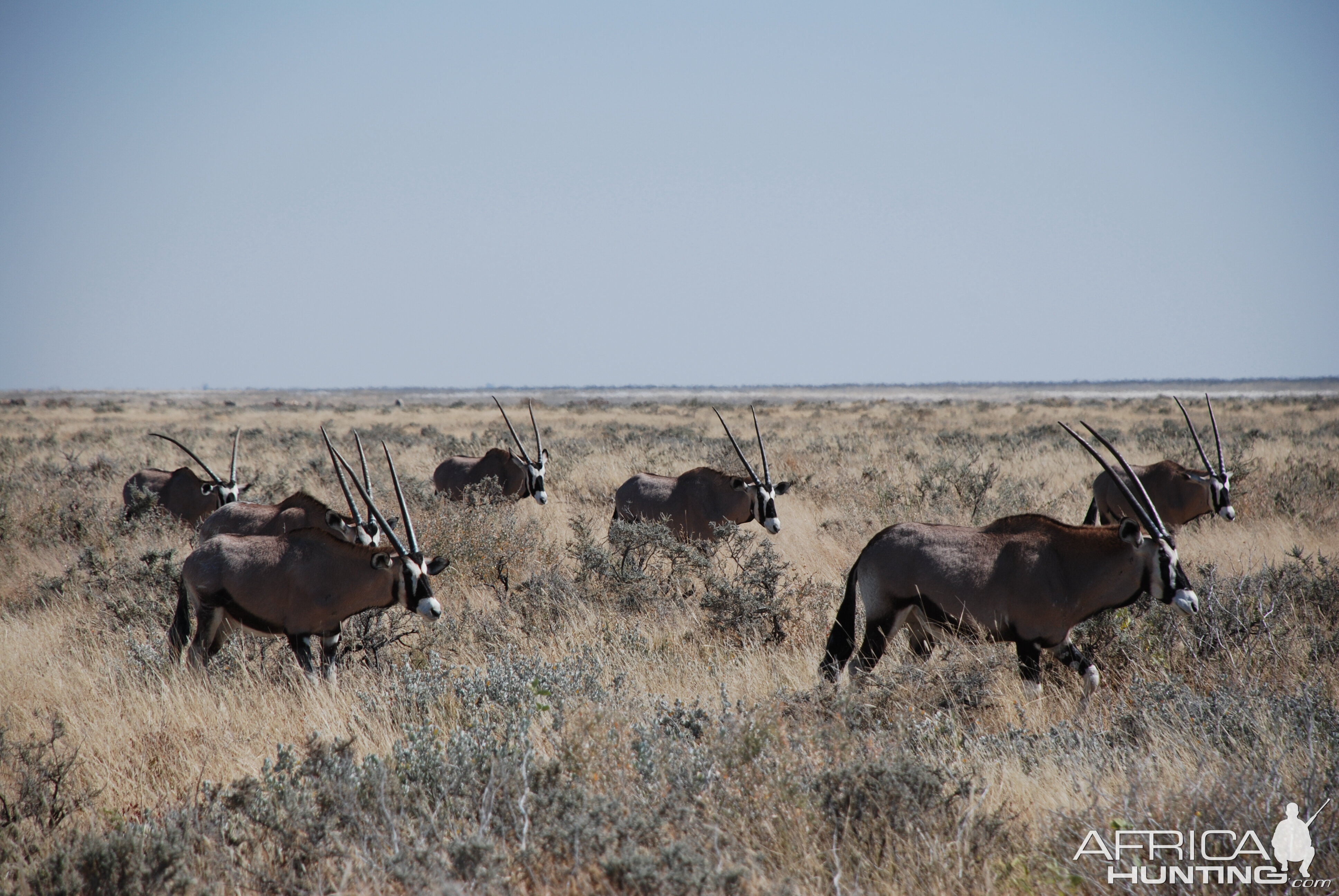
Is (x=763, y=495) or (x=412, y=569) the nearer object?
(x=412, y=569)

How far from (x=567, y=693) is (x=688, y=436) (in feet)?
76.9

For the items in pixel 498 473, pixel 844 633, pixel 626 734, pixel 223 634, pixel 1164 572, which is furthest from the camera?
pixel 498 473

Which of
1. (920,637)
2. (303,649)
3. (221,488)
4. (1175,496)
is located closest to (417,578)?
(303,649)

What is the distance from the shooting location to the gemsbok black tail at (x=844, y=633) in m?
5.75

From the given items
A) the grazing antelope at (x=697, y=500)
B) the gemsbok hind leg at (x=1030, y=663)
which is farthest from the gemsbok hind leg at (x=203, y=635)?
the grazing antelope at (x=697, y=500)

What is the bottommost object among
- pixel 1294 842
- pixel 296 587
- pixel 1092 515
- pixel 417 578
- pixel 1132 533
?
pixel 1294 842

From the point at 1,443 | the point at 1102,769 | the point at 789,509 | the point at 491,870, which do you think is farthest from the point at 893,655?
the point at 1,443

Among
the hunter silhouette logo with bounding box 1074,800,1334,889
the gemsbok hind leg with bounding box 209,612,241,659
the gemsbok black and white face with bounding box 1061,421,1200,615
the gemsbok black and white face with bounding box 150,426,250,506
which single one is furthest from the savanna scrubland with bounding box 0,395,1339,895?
the gemsbok black and white face with bounding box 150,426,250,506

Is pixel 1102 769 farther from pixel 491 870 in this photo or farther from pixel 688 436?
pixel 688 436

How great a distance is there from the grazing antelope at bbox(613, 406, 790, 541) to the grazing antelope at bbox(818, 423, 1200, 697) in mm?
5604

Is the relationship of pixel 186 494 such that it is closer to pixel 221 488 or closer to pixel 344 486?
pixel 221 488

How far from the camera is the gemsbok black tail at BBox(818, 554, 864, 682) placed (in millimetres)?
5754

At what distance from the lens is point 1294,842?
3037 mm

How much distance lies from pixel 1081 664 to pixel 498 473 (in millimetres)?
11231
